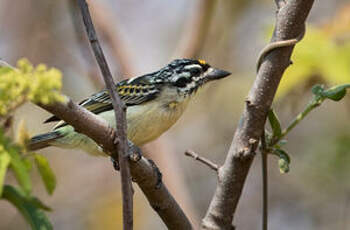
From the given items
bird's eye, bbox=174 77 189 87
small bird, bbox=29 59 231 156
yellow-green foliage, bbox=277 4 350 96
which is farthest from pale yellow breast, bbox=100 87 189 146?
yellow-green foliage, bbox=277 4 350 96

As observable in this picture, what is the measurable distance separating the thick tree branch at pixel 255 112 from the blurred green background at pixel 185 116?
8.07ft

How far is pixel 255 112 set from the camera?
2270 mm

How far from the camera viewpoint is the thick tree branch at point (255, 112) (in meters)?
2.21

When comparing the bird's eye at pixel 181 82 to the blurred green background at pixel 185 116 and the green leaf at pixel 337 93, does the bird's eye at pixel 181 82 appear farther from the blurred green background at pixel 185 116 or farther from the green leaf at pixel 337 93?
the green leaf at pixel 337 93

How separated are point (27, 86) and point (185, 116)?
215 inches

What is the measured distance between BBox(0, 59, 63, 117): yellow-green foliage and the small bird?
2.11m

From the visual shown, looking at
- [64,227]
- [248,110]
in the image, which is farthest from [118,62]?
→ [248,110]

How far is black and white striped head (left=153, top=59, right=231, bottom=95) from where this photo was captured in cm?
402

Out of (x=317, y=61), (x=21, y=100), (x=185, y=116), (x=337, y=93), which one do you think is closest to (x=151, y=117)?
(x=317, y=61)

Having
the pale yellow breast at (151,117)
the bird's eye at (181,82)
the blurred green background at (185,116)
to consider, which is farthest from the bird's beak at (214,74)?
the blurred green background at (185,116)

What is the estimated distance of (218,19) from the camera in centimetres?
647

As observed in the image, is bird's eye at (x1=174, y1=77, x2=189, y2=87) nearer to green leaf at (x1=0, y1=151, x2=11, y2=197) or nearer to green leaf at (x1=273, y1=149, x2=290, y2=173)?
green leaf at (x1=273, y1=149, x2=290, y2=173)

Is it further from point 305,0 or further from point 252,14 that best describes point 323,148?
point 305,0

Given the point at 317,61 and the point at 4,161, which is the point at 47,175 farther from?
the point at 317,61
